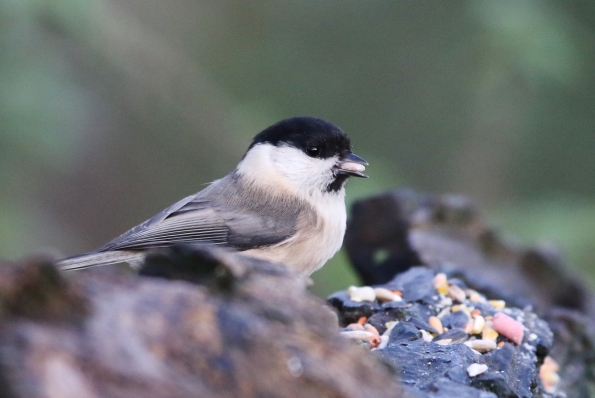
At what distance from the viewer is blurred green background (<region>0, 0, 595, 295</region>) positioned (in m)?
3.43

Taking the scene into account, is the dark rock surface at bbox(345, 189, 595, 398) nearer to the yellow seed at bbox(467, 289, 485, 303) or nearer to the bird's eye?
the yellow seed at bbox(467, 289, 485, 303)

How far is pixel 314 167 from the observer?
2613 millimetres

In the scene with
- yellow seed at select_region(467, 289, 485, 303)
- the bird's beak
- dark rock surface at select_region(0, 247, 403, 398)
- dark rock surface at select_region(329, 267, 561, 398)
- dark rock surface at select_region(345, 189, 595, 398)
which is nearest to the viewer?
dark rock surface at select_region(0, 247, 403, 398)

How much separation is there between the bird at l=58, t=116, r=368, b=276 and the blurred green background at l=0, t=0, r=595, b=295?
0.46 m

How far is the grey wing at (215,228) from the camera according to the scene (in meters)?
2.49

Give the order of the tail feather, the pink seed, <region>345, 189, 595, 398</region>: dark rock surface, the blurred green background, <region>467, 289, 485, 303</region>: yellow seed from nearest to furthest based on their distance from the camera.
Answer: the pink seed < the tail feather < <region>467, 289, 485, 303</region>: yellow seed < <region>345, 189, 595, 398</region>: dark rock surface < the blurred green background

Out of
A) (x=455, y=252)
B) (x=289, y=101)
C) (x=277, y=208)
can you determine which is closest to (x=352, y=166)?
(x=277, y=208)

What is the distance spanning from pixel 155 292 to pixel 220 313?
97 mm

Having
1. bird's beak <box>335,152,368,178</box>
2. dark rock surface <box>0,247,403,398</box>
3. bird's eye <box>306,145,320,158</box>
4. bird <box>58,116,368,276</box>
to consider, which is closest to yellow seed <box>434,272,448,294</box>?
bird <box>58,116,368,276</box>

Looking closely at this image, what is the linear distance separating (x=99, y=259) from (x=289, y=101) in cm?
347

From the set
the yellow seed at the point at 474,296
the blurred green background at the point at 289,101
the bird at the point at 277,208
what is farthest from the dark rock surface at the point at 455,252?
the bird at the point at 277,208

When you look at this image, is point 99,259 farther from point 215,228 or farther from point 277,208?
point 277,208

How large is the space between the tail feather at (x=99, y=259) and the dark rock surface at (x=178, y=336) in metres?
1.17

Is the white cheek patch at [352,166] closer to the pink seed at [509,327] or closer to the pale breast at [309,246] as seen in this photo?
the pale breast at [309,246]
